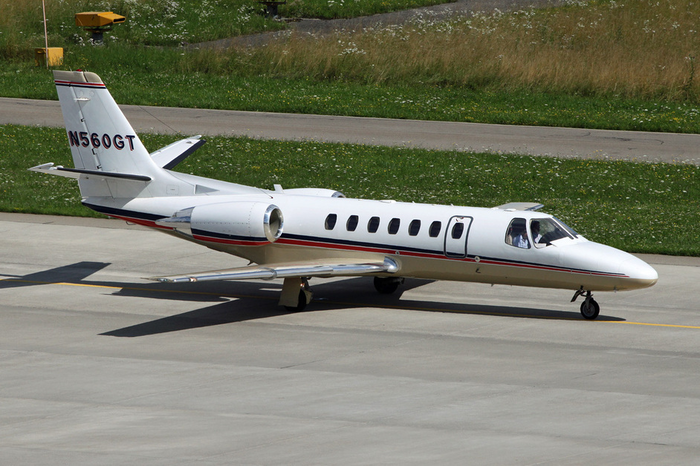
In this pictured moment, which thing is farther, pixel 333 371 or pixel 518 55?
pixel 518 55

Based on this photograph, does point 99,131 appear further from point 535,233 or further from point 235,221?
point 535,233

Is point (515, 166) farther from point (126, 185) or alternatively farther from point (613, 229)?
point (126, 185)

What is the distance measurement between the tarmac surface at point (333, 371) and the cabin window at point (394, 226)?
71.4 inches

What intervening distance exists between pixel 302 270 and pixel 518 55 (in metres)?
28.8

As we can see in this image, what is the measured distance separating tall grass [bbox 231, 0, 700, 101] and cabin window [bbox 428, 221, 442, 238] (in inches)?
983

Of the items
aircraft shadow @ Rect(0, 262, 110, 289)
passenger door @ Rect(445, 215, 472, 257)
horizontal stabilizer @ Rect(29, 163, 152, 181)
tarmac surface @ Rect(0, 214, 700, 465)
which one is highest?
horizontal stabilizer @ Rect(29, 163, 152, 181)

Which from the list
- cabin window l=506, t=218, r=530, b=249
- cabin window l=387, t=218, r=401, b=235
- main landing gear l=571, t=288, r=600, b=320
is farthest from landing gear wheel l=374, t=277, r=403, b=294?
main landing gear l=571, t=288, r=600, b=320

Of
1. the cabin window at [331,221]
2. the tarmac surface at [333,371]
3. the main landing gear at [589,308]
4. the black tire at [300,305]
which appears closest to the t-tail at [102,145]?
the tarmac surface at [333,371]

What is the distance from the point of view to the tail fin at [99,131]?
24.8 m

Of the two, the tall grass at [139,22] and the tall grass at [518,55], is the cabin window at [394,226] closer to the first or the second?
the tall grass at [518,55]

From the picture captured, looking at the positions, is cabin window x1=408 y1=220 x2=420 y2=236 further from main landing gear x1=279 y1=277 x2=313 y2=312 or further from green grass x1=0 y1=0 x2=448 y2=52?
→ green grass x1=0 y1=0 x2=448 y2=52

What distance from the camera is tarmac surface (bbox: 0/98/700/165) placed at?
38406 mm

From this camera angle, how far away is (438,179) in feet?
115

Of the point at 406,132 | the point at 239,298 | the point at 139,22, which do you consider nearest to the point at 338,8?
the point at 139,22
